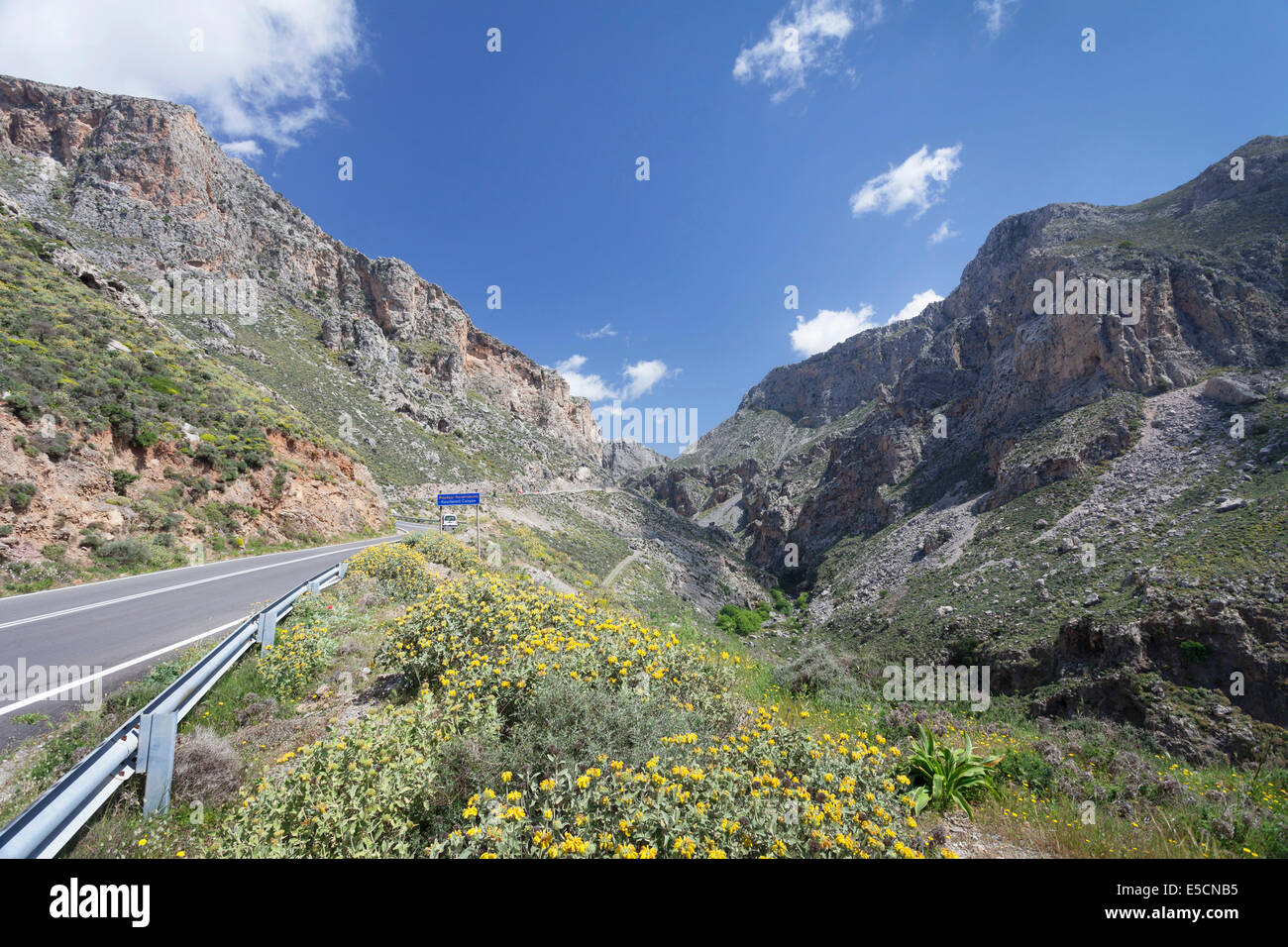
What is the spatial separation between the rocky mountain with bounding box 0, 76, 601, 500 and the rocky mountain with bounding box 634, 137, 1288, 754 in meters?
45.7

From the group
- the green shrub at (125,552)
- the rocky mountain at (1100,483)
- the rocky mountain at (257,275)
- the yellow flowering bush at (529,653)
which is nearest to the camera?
the yellow flowering bush at (529,653)

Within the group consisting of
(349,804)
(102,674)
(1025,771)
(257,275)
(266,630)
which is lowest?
(1025,771)

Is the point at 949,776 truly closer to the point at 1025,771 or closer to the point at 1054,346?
the point at 1025,771

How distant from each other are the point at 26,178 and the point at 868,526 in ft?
355

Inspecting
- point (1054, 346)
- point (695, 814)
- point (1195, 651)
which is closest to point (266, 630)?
point (695, 814)

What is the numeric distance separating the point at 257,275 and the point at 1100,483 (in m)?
94.0

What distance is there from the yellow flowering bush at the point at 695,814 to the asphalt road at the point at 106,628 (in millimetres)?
5651

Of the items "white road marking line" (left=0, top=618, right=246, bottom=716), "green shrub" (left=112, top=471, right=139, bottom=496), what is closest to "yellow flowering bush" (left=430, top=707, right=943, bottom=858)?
"white road marking line" (left=0, top=618, right=246, bottom=716)

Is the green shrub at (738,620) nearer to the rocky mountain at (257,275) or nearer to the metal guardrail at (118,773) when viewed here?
the rocky mountain at (257,275)

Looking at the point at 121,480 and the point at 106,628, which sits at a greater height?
the point at 121,480

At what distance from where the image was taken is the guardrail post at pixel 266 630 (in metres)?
6.55

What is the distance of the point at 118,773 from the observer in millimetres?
3303

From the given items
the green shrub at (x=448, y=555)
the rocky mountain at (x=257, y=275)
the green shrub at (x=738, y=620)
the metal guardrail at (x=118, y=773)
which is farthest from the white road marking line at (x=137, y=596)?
the green shrub at (x=738, y=620)
